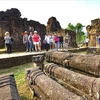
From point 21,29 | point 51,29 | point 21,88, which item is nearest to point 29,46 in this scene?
point 21,29

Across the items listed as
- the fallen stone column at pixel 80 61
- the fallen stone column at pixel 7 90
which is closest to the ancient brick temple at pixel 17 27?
the fallen stone column at pixel 80 61

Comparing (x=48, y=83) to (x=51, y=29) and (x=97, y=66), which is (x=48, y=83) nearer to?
(x=97, y=66)

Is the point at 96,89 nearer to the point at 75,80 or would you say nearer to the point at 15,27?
the point at 75,80

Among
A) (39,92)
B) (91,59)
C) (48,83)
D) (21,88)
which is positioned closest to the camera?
(48,83)

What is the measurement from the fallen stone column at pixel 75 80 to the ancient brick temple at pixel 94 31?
18.5 m

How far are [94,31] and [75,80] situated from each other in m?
19.9

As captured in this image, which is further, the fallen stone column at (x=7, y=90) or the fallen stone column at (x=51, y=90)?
the fallen stone column at (x=51, y=90)

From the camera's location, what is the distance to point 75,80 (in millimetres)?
3676

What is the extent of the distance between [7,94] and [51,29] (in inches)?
952

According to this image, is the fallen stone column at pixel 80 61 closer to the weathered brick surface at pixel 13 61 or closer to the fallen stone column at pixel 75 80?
the fallen stone column at pixel 75 80

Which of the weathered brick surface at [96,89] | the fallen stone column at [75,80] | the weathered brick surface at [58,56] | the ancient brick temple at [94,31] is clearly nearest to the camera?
the weathered brick surface at [96,89]

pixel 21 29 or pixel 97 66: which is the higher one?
pixel 21 29

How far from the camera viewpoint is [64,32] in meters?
22.8

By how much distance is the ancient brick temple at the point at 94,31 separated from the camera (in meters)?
22.5
